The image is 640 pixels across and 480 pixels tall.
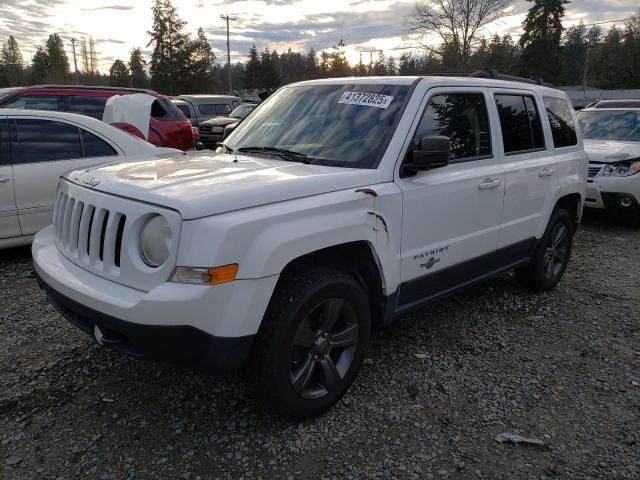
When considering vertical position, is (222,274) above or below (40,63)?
below

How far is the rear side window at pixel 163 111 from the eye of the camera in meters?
8.78

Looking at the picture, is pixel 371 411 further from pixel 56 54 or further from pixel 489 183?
pixel 56 54

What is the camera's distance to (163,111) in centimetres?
888

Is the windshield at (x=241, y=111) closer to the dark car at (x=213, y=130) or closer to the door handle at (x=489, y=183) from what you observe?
the dark car at (x=213, y=130)

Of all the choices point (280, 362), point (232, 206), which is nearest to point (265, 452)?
point (280, 362)

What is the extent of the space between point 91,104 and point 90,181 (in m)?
5.97

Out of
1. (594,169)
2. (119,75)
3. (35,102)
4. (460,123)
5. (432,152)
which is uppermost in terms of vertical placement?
(119,75)

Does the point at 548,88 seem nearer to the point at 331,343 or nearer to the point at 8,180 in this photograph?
the point at 331,343

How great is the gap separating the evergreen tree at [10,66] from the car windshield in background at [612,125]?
198 ft

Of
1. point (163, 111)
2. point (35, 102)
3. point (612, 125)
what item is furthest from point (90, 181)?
point (612, 125)

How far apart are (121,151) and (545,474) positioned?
504 centimetres

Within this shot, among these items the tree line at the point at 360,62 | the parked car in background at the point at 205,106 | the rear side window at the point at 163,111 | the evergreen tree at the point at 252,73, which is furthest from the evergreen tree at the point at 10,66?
the rear side window at the point at 163,111

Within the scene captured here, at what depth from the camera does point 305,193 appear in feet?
8.88

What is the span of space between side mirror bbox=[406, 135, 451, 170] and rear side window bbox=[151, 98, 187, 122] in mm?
6721
